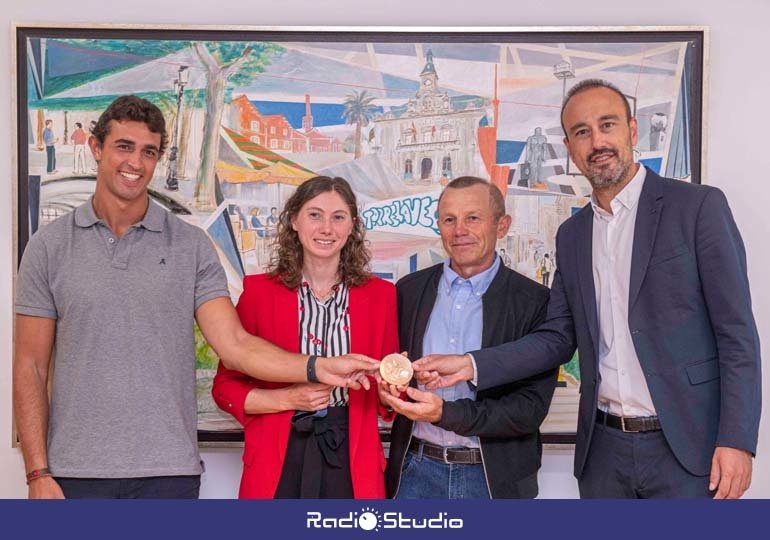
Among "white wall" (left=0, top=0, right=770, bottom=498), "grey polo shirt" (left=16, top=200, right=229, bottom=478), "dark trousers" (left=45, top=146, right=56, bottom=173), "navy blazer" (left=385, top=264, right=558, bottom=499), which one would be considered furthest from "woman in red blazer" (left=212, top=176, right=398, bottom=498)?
"dark trousers" (left=45, top=146, right=56, bottom=173)

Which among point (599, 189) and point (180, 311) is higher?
point (599, 189)

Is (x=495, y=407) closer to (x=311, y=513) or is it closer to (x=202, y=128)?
(x=311, y=513)

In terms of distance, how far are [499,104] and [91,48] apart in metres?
1.88

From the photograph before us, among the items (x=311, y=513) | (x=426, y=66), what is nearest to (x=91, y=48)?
(x=426, y=66)

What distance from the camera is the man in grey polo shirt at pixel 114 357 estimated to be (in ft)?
8.70

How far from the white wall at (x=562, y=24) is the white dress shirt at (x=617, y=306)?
101 centimetres

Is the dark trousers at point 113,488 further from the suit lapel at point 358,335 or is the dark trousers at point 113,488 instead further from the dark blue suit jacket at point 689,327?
the dark blue suit jacket at point 689,327

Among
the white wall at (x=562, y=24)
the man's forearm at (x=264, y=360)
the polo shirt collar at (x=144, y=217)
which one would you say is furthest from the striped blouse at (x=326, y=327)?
the white wall at (x=562, y=24)

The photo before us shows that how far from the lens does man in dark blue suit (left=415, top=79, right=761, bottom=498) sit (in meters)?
2.53

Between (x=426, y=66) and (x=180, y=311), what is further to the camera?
(x=426, y=66)

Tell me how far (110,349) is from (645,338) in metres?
1.81

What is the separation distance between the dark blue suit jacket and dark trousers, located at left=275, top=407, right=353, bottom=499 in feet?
1.83

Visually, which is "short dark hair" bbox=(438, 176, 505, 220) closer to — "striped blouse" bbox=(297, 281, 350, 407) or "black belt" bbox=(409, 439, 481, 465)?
"striped blouse" bbox=(297, 281, 350, 407)

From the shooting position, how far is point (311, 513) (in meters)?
2.64
